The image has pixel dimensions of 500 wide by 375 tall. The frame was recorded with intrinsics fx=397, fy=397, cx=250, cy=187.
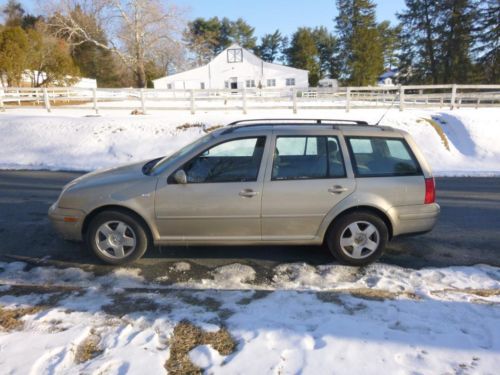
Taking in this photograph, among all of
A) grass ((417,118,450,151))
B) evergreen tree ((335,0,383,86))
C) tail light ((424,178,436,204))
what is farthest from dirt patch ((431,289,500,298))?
evergreen tree ((335,0,383,86))

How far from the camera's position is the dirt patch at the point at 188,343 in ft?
8.77

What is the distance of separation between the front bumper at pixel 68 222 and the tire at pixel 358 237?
276 centimetres

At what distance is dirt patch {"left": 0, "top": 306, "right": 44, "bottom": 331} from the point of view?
3143 millimetres

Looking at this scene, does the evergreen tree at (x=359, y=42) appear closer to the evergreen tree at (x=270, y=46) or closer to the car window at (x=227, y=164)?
the evergreen tree at (x=270, y=46)

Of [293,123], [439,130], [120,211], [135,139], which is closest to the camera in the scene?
[120,211]

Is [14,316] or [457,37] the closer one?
[14,316]

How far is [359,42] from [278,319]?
63.8m

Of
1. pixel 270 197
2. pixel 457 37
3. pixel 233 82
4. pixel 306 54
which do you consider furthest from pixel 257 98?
pixel 306 54

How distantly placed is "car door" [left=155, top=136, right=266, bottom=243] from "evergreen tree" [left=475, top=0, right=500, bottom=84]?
49.4m

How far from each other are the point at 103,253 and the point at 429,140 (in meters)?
12.3

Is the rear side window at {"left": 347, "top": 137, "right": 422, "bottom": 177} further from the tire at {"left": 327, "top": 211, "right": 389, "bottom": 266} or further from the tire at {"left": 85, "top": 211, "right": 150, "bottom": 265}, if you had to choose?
the tire at {"left": 85, "top": 211, "right": 150, "bottom": 265}

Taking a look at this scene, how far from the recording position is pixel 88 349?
2844mm

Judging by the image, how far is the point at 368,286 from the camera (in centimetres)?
391

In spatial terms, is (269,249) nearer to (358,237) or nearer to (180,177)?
(358,237)
